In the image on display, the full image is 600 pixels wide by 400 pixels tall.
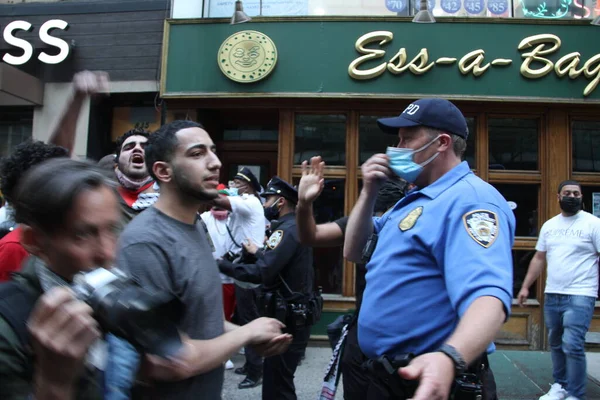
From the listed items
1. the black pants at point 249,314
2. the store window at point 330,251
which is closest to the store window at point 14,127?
the store window at point 330,251

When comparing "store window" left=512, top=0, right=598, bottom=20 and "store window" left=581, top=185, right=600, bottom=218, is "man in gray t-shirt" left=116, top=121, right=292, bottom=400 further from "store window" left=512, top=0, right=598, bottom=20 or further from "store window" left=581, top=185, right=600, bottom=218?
"store window" left=512, top=0, right=598, bottom=20

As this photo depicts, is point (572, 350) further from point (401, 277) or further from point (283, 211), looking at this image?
point (401, 277)

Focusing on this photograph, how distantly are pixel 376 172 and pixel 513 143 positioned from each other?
5375 millimetres

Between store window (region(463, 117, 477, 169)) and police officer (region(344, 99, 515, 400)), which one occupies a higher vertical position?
store window (region(463, 117, 477, 169))

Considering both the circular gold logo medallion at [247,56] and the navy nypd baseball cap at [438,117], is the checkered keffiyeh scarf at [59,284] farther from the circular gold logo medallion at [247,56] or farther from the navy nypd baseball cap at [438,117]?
the circular gold logo medallion at [247,56]

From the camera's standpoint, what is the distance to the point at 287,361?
420cm

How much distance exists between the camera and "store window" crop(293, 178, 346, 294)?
734cm

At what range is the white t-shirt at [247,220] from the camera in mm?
5770

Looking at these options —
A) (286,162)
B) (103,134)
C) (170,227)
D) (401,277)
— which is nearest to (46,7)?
(103,134)

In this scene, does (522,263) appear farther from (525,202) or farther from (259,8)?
(259,8)

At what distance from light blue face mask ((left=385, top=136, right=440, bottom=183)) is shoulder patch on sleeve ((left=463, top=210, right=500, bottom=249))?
497 millimetres

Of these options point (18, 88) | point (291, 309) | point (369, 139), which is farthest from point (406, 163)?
point (18, 88)

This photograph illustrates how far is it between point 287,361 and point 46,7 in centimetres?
717

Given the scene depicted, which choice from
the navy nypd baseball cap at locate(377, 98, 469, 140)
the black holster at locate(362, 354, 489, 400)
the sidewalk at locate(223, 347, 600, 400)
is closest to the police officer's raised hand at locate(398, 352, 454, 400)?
the black holster at locate(362, 354, 489, 400)
